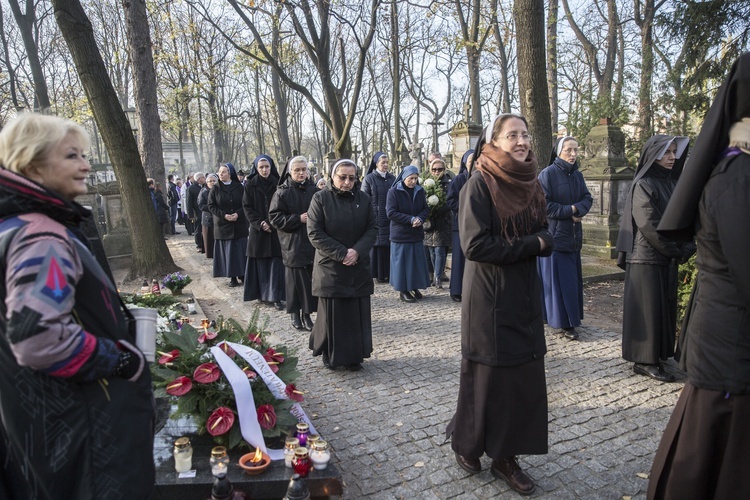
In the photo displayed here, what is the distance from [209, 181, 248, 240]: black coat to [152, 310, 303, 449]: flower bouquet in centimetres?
594

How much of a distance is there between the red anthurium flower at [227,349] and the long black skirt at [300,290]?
3116 mm

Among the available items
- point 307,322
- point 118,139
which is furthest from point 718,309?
point 118,139

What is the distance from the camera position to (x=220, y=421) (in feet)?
12.0

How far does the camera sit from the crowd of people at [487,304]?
206 cm

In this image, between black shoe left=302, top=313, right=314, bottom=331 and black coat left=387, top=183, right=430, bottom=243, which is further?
black coat left=387, top=183, right=430, bottom=243

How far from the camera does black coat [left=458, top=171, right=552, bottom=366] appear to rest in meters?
3.44

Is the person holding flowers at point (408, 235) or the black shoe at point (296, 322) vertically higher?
the person holding flowers at point (408, 235)

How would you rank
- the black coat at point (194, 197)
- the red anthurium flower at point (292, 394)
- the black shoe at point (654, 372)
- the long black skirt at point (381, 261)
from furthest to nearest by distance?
the black coat at point (194, 197)
the long black skirt at point (381, 261)
the black shoe at point (654, 372)
the red anthurium flower at point (292, 394)

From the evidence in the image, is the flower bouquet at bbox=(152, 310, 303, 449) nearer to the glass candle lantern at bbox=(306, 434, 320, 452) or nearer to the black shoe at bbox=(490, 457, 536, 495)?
the glass candle lantern at bbox=(306, 434, 320, 452)

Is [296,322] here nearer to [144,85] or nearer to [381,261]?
[381,261]

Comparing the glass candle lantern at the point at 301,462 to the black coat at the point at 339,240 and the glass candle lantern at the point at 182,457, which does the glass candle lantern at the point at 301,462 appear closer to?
the glass candle lantern at the point at 182,457

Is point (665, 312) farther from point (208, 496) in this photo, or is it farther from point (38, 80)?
point (38, 80)

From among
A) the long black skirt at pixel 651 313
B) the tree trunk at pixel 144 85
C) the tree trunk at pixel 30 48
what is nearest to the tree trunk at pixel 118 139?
the tree trunk at pixel 144 85

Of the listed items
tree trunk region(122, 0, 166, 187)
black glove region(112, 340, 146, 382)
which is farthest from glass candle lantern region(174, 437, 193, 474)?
tree trunk region(122, 0, 166, 187)
